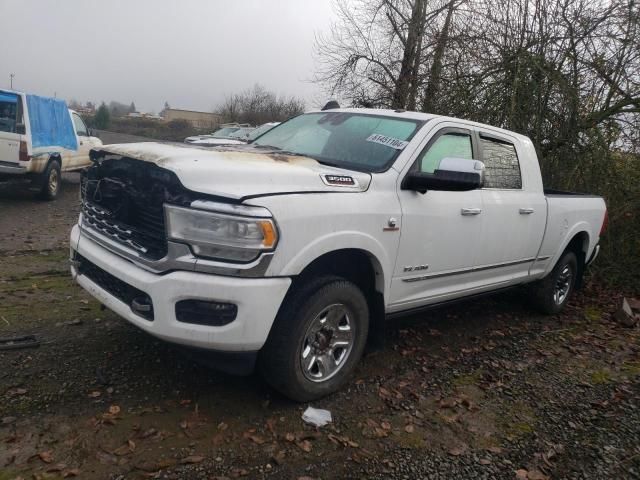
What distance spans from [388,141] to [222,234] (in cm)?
167

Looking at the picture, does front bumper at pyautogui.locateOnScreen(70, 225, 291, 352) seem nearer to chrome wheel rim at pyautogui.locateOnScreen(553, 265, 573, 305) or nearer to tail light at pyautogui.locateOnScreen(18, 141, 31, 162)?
chrome wheel rim at pyautogui.locateOnScreen(553, 265, 573, 305)

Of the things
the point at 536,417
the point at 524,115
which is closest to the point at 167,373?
the point at 536,417

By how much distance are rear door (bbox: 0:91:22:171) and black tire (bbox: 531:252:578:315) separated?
887cm

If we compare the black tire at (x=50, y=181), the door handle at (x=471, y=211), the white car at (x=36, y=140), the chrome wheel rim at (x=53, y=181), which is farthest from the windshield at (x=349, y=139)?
the chrome wheel rim at (x=53, y=181)

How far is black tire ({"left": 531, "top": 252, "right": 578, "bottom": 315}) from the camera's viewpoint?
5.69 m

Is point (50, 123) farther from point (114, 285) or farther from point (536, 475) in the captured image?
point (536, 475)

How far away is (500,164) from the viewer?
467 cm

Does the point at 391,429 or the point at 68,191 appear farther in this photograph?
the point at 68,191

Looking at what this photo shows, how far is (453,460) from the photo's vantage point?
114 inches

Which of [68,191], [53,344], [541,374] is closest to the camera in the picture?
[53,344]

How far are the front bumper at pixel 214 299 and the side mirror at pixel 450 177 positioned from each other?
4.15 ft

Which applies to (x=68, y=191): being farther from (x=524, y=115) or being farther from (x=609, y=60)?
(x=609, y=60)

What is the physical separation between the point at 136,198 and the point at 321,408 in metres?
1.73

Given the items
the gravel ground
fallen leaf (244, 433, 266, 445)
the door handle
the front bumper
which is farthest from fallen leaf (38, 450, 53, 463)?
the door handle
